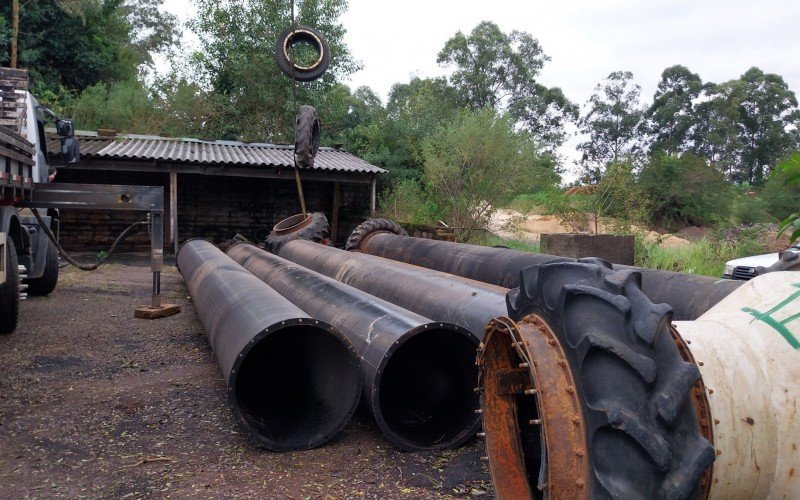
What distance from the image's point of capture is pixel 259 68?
2491 cm

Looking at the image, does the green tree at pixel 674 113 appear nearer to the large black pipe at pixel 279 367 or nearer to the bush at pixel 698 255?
the bush at pixel 698 255

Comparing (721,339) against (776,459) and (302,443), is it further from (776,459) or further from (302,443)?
(302,443)

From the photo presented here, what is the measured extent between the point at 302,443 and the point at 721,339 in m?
2.49

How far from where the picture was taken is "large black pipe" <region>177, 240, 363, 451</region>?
12.0 feet

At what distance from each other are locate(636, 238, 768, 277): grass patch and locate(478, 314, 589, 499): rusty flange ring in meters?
8.48

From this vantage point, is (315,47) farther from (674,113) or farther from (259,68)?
(674,113)

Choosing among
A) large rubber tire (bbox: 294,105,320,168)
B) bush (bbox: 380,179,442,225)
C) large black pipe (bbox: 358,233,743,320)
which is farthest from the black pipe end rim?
bush (bbox: 380,179,442,225)

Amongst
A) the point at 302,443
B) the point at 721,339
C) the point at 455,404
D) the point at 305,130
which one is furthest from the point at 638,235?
the point at 721,339

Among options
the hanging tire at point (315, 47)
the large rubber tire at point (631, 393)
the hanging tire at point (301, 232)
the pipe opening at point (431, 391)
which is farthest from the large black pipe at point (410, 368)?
the hanging tire at point (315, 47)

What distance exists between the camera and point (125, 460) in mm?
3465

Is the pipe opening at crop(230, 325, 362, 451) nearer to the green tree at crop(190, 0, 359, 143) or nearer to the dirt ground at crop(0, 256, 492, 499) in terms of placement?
the dirt ground at crop(0, 256, 492, 499)

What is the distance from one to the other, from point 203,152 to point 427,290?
13.0m

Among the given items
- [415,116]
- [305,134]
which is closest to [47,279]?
[305,134]

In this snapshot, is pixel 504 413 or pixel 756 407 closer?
pixel 756 407
